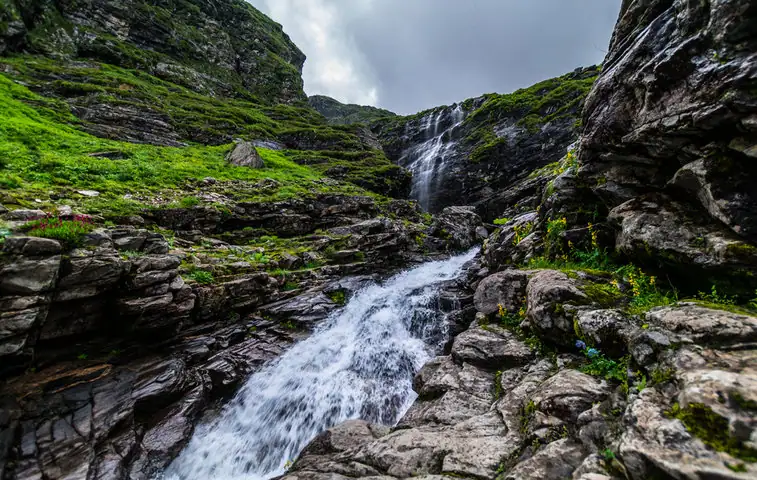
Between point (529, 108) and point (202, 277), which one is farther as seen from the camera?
point (529, 108)

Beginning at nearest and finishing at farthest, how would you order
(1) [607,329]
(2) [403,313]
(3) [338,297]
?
(1) [607,329] < (2) [403,313] < (3) [338,297]

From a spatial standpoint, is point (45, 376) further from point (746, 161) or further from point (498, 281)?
point (746, 161)

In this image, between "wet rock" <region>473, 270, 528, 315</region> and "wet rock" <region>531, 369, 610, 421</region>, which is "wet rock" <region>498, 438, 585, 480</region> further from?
"wet rock" <region>473, 270, 528, 315</region>

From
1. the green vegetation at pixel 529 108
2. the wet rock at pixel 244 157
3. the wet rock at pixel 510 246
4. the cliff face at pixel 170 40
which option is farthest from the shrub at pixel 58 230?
the cliff face at pixel 170 40

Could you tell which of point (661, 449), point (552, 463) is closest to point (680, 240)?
point (661, 449)

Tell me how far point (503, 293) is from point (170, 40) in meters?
63.1

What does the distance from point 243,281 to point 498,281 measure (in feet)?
30.9

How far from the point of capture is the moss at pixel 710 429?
2418 millimetres

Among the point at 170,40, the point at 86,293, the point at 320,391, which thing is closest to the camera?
the point at 86,293

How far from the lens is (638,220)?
6.47m

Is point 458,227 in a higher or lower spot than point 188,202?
lower

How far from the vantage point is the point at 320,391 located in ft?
32.9

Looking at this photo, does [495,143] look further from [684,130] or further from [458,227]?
[684,130]

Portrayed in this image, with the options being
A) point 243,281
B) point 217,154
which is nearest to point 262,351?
point 243,281
